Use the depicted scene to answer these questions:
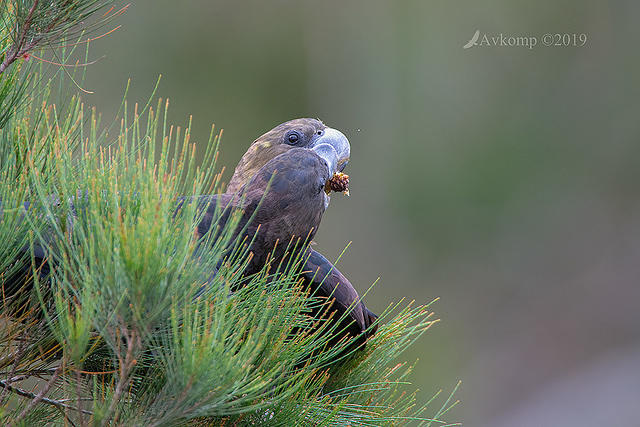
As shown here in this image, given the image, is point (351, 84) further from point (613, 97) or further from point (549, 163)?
point (613, 97)

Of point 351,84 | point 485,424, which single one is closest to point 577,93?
point 351,84

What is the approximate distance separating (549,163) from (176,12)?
3.55 meters

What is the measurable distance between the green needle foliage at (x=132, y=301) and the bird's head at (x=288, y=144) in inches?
28.8

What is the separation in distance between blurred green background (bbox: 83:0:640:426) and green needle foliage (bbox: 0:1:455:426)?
5007 mm

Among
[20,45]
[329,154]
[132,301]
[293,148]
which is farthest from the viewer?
[329,154]

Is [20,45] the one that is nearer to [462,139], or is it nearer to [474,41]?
[474,41]

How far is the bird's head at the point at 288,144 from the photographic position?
2.26m

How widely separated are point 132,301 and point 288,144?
1.27 metres

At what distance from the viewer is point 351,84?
6.55m

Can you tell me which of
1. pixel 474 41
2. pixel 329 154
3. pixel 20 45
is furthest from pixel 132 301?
pixel 474 41

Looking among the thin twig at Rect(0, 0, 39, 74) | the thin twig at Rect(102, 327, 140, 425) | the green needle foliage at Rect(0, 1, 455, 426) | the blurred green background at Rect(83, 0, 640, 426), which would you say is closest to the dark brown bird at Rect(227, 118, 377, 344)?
the green needle foliage at Rect(0, 1, 455, 426)

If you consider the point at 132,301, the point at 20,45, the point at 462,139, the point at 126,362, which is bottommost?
the point at 462,139

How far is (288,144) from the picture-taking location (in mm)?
2301

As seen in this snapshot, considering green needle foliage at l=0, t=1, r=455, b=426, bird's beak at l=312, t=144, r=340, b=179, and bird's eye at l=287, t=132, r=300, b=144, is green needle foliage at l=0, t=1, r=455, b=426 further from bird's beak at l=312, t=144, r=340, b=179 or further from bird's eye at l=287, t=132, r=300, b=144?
bird's eye at l=287, t=132, r=300, b=144
